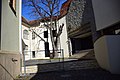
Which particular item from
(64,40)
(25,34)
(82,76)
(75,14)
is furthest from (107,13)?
(25,34)

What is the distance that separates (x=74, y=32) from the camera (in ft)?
57.3

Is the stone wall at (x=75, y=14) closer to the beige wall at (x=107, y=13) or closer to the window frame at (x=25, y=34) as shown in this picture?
the beige wall at (x=107, y=13)

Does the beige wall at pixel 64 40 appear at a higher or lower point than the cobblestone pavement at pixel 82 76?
higher

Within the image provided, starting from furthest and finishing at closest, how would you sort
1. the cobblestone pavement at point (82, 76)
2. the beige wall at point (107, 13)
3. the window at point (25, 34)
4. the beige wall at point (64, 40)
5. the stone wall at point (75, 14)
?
the window at point (25, 34), the beige wall at point (64, 40), the stone wall at point (75, 14), the beige wall at point (107, 13), the cobblestone pavement at point (82, 76)

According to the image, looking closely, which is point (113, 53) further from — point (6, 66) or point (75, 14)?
point (75, 14)

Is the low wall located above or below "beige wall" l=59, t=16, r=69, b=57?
below

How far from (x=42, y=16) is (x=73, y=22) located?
4443 mm

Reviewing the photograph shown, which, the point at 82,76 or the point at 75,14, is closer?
the point at 82,76

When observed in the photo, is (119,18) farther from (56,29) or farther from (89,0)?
(56,29)

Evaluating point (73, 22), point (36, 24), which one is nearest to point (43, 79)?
point (73, 22)

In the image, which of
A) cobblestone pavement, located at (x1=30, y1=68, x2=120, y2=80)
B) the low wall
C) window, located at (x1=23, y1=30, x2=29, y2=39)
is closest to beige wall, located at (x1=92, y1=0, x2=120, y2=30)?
cobblestone pavement, located at (x1=30, y1=68, x2=120, y2=80)

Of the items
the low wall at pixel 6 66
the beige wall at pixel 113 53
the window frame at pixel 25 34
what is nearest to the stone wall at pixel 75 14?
the window frame at pixel 25 34

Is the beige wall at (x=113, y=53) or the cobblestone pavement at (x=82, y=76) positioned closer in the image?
the cobblestone pavement at (x=82, y=76)

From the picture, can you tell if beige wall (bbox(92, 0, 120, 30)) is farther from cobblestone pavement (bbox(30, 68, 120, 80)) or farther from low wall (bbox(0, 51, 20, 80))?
low wall (bbox(0, 51, 20, 80))
